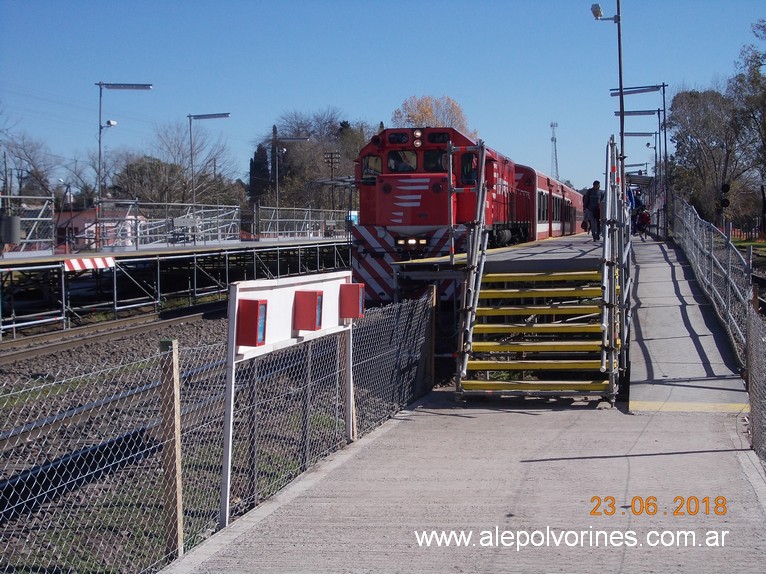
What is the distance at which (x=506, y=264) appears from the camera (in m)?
11.9

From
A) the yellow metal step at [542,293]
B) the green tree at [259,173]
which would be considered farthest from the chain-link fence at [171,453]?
the green tree at [259,173]

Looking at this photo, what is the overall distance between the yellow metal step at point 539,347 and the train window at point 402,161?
7037 millimetres

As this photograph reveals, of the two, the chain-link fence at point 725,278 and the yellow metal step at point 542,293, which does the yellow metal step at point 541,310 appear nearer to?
the yellow metal step at point 542,293

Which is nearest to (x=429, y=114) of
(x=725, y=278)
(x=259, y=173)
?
(x=259, y=173)

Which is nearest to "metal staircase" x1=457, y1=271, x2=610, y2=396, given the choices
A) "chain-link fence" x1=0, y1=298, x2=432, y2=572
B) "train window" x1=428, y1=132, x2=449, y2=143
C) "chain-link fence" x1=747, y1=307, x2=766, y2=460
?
"chain-link fence" x1=0, y1=298, x2=432, y2=572

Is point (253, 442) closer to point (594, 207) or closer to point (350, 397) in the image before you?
point (350, 397)

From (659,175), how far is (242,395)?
37.7 metres

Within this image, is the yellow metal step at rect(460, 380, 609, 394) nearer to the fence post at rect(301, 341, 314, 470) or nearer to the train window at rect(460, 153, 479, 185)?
the fence post at rect(301, 341, 314, 470)

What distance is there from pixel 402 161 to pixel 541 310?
22.5 feet

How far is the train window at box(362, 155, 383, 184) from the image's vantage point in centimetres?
1697

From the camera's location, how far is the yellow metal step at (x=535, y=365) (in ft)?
33.0

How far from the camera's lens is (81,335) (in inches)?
698

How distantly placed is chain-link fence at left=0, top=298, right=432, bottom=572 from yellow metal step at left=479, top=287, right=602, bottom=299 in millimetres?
1682

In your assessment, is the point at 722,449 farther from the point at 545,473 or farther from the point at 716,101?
the point at 716,101
